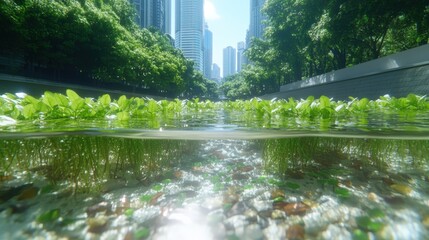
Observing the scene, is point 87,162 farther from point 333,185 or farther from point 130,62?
point 130,62

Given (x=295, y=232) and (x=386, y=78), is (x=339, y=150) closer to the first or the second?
(x=295, y=232)

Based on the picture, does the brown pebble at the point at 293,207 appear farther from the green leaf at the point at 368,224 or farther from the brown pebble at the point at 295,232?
the green leaf at the point at 368,224

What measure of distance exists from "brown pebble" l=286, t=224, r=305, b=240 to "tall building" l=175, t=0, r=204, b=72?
135 m

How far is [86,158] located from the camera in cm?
257

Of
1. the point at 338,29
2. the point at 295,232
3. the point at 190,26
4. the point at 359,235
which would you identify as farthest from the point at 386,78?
the point at 190,26

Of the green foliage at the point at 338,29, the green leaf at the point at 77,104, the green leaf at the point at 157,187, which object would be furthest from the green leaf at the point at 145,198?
the green foliage at the point at 338,29

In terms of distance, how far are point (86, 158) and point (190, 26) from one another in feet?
473

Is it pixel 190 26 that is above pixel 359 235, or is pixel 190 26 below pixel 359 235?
above

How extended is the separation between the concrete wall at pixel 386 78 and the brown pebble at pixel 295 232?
12.3m

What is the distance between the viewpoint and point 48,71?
21672 millimetres

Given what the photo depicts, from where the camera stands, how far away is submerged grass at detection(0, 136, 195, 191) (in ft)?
8.40

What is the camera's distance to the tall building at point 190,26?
445 feet

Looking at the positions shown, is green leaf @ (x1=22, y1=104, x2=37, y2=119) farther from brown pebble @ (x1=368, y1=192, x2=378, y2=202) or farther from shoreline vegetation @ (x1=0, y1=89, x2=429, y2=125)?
brown pebble @ (x1=368, y1=192, x2=378, y2=202)

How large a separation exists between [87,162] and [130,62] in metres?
22.4
